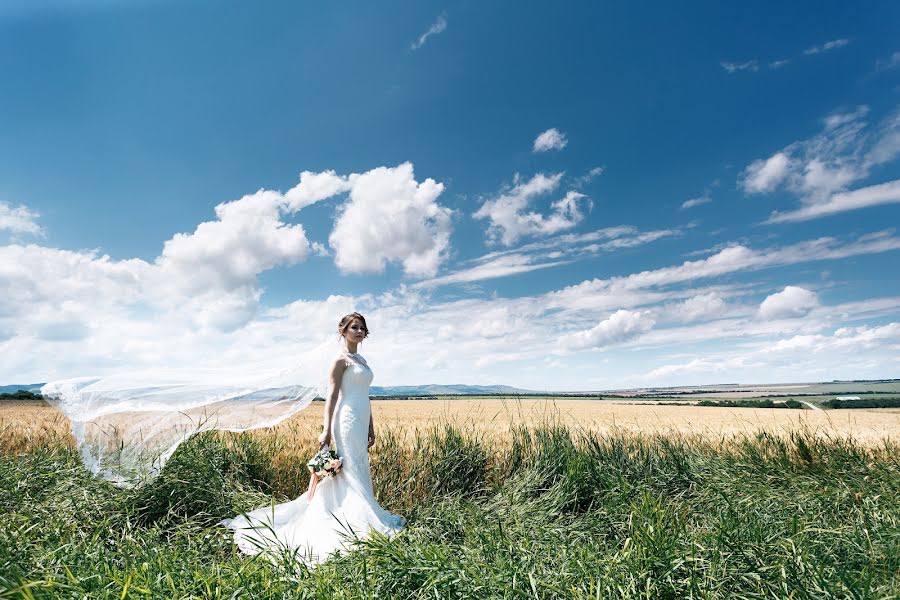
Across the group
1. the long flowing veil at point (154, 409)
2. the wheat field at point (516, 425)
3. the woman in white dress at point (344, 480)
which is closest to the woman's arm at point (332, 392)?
the woman in white dress at point (344, 480)

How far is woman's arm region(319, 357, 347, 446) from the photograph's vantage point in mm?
5742

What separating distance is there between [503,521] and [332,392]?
2.46 meters

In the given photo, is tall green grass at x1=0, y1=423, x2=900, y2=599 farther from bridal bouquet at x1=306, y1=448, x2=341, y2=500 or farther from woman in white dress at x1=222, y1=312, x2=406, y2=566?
bridal bouquet at x1=306, y1=448, x2=341, y2=500

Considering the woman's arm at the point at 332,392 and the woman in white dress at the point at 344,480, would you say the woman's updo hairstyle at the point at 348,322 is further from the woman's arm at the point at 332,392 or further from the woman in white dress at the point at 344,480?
the woman's arm at the point at 332,392

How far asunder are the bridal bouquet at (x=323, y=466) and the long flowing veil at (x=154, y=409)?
853mm

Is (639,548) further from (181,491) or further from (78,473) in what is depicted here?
(78,473)

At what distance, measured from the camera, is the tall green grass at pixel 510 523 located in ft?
11.1

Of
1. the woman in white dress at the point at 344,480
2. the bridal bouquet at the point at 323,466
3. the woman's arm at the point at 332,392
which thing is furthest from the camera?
the woman's arm at the point at 332,392

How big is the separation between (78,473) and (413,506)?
4468 mm

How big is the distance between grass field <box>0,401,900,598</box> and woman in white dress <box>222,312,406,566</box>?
1.71 ft

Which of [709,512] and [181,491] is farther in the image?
[181,491]

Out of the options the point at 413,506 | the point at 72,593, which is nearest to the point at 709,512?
the point at 413,506

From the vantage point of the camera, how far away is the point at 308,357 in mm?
6801

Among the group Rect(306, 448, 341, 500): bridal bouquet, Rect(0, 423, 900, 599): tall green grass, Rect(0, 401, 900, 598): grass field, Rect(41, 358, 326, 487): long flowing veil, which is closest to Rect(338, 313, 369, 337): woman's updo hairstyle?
Rect(41, 358, 326, 487): long flowing veil
